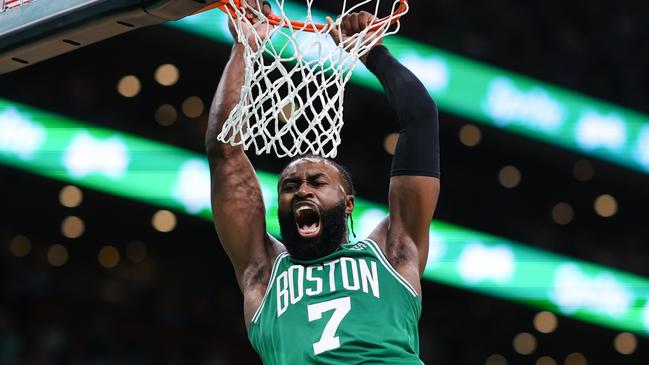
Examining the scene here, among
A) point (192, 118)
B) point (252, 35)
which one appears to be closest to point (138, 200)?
point (192, 118)

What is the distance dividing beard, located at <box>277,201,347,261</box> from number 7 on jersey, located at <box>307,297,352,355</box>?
27cm

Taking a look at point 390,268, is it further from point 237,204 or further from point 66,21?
point 66,21

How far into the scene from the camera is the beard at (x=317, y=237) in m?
4.11

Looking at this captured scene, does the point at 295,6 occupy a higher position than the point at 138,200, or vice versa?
the point at 295,6

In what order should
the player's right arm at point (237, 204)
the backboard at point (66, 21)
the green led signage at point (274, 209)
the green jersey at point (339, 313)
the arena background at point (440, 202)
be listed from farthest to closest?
the arena background at point (440, 202) → the green led signage at point (274, 209) → the player's right arm at point (237, 204) → the green jersey at point (339, 313) → the backboard at point (66, 21)

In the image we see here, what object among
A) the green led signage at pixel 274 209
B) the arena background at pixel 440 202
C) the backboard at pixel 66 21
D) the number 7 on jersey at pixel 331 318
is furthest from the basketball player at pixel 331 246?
the green led signage at pixel 274 209

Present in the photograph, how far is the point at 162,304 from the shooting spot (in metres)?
12.3

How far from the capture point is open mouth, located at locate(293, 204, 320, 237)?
413 centimetres

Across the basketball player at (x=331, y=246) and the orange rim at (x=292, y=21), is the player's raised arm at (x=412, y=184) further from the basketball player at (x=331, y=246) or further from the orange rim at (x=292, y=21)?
the orange rim at (x=292, y=21)

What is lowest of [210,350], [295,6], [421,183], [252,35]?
[210,350]

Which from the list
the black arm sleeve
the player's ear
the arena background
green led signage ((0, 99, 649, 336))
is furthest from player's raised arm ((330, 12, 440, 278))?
green led signage ((0, 99, 649, 336))

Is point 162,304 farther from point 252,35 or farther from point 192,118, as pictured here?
point 252,35

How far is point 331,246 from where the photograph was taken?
4.13 metres

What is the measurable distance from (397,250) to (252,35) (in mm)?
1049
